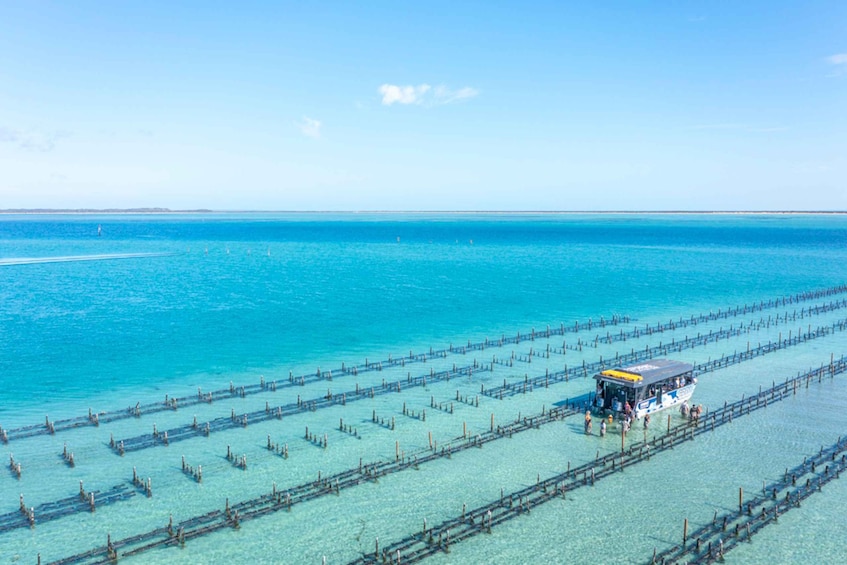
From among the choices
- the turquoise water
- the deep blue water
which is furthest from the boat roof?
the deep blue water

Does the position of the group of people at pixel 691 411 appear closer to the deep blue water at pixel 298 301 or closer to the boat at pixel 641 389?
the boat at pixel 641 389

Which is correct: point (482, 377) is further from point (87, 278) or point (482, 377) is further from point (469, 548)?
point (87, 278)

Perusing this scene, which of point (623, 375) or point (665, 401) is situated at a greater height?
point (623, 375)

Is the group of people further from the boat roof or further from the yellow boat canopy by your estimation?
the yellow boat canopy

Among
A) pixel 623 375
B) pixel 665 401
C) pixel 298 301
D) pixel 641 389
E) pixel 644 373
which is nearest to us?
pixel 641 389

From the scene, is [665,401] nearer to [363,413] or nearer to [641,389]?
[641,389]

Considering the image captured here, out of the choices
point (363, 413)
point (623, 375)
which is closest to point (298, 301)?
point (363, 413)

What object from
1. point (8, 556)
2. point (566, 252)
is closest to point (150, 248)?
point (566, 252)

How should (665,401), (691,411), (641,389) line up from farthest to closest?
(665,401), (691,411), (641,389)
